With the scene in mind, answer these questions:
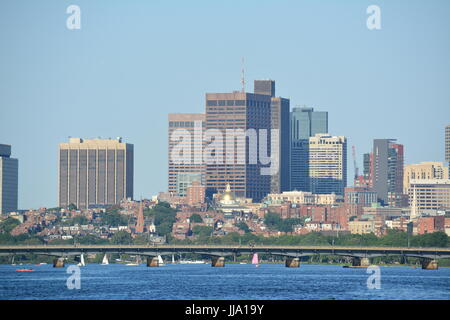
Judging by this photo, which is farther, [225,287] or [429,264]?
[429,264]

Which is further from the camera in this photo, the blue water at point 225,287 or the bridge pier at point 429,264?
the bridge pier at point 429,264

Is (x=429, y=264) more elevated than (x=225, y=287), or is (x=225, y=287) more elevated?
(x=225, y=287)

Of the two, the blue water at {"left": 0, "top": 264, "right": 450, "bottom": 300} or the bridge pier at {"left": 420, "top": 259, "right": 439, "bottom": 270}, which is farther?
the bridge pier at {"left": 420, "top": 259, "right": 439, "bottom": 270}

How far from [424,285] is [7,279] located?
48.6m

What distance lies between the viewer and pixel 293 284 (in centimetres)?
14250
